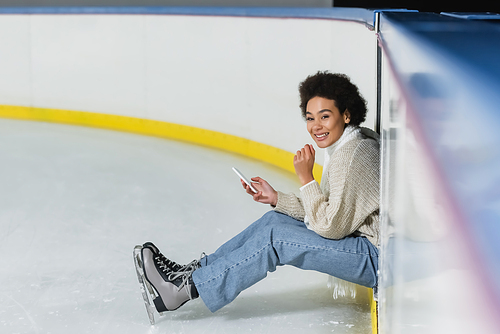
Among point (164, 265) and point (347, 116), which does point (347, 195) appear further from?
point (164, 265)

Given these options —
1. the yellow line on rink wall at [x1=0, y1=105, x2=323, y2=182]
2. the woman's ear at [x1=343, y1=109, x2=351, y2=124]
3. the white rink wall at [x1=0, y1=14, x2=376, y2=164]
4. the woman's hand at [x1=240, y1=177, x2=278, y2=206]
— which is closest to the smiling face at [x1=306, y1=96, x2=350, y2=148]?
the woman's ear at [x1=343, y1=109, x2=351, y2=124]

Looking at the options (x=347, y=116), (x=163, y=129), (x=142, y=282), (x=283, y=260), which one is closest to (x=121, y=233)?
(x=142, y=282)

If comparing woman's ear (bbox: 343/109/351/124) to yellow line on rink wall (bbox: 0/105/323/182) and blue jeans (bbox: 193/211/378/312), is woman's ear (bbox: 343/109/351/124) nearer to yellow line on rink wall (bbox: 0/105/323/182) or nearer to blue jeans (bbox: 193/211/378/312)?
blue jeans (bbox: 193/211/378/312)

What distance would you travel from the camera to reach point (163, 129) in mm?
4988

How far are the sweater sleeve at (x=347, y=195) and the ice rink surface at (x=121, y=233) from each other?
39cm

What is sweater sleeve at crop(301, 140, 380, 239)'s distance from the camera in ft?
5.09

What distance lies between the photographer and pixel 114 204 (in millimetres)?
3102

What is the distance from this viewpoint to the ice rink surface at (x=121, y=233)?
1857 mm

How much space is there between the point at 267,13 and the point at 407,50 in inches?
126

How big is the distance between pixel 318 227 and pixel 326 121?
0.32 metres

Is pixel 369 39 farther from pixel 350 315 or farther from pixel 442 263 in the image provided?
pixel 442 263

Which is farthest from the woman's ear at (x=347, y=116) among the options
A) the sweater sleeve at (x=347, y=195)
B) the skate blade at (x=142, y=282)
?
the skate blade at (x=142, y=282)

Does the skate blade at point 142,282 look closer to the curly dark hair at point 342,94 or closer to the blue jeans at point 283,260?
the blue jeans at point 283,260

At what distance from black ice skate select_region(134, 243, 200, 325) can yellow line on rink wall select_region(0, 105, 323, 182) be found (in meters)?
1.72
